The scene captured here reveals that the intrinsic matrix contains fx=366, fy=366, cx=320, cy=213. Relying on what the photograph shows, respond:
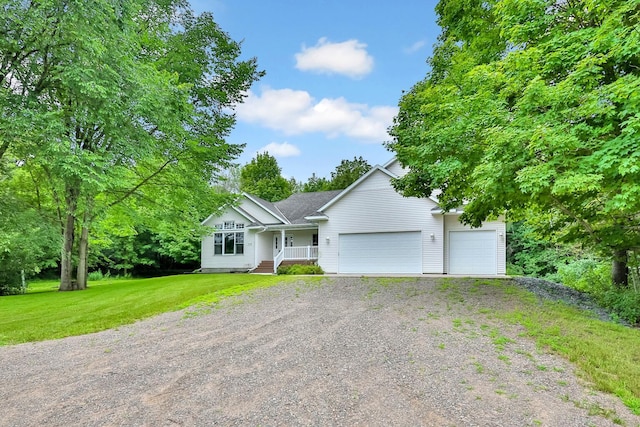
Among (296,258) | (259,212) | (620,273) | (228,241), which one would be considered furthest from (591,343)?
(228,241)

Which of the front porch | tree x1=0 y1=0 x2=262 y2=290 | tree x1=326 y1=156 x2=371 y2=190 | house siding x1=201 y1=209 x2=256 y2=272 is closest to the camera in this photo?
tree x1=0 y1=0 x2=262 y2=290

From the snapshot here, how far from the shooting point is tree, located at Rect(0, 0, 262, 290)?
25.8 ft

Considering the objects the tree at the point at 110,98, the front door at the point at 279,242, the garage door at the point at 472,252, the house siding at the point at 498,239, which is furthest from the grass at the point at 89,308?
the garage door at the point at 472,252

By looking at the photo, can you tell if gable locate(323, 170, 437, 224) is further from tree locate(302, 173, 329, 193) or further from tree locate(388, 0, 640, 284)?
tree locate(302, 173, 329, 193)

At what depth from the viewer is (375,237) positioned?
59.1 ft

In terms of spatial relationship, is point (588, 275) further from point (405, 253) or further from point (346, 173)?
point (346, 173)

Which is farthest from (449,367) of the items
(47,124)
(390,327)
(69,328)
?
(47,124)

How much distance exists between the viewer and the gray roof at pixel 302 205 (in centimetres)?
2229

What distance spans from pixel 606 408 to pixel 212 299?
9.31 metres

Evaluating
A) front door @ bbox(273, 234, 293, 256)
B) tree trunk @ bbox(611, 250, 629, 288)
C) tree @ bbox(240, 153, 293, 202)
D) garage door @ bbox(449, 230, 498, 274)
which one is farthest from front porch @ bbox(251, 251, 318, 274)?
tree @ bbox(240, 153, 293, 202)

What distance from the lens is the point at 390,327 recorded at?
707cm

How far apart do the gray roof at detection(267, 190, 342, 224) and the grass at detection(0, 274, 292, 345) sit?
841cm

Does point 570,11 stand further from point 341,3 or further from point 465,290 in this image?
point 341,3

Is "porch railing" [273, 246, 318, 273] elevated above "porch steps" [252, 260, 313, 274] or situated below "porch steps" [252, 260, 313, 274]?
above
